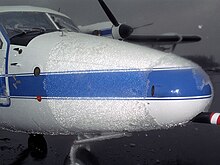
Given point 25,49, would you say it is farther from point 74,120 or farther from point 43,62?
point 74,120

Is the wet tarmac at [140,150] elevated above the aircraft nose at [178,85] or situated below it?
below

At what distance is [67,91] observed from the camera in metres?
4.03

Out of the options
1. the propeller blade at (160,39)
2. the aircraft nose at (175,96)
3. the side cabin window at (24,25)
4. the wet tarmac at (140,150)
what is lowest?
the wet tarmac at (140,150)

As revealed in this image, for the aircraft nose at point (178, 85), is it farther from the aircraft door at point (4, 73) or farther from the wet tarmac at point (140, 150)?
the wet tarmac at point (140, 150)

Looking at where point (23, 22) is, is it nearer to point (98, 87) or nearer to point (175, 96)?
point (98, 87)

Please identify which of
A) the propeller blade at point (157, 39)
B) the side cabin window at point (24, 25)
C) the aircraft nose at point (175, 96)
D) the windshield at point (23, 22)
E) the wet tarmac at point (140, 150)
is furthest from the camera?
the propeller blade at point (157, 39)

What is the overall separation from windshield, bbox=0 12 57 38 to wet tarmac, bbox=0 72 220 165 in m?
2.23

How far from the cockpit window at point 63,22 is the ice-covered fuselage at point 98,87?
34.2 inches

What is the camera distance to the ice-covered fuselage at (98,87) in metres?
3.55

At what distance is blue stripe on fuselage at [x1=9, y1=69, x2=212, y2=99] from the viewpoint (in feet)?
11.6

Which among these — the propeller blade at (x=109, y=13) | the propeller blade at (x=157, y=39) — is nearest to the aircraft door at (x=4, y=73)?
the propeller blade at (x=109, y=13)

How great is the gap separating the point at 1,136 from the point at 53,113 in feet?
18.3

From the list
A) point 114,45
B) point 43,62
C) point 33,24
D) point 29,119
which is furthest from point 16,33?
point 114,45

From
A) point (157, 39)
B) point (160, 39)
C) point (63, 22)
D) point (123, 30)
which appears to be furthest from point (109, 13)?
point (63, 22)
